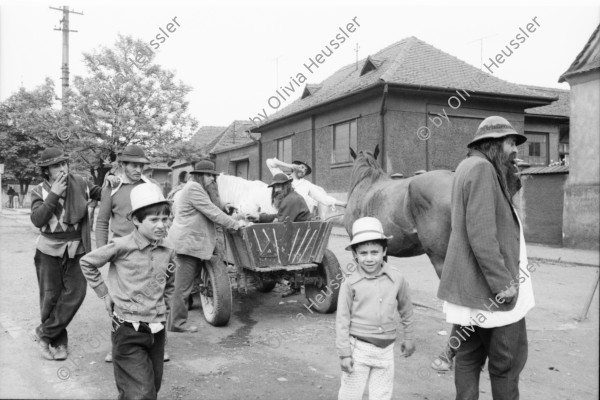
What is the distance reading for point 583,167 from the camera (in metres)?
14.0

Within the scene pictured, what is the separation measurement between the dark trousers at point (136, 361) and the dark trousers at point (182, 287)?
2.31 m

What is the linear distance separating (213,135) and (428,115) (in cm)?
2754

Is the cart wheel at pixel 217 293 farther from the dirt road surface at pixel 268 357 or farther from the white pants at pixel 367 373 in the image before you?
the white pants at pixel 367 373

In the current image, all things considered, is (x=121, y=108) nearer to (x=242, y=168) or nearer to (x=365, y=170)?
(x=242, y=168)

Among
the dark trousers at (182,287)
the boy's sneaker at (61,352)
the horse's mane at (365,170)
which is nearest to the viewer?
the boy's sneaker at (61,352)

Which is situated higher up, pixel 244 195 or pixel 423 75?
pixel 423 75

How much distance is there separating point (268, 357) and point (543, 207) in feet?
41.7

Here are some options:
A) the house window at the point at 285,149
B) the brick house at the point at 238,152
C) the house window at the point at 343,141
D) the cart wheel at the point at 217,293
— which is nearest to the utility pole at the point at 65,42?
the brick house at the point at 238,152

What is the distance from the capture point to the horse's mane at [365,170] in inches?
255

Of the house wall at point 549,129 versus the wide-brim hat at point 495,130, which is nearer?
the wide-brim hat at point 495,130

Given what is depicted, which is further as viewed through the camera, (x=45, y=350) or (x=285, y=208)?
(x=285, y=208)

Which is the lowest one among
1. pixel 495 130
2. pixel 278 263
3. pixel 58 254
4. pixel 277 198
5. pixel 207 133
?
pixel 278 263

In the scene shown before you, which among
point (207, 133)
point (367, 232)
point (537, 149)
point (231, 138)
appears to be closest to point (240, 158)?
point (231, 138)

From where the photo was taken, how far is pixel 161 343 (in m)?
3.13
